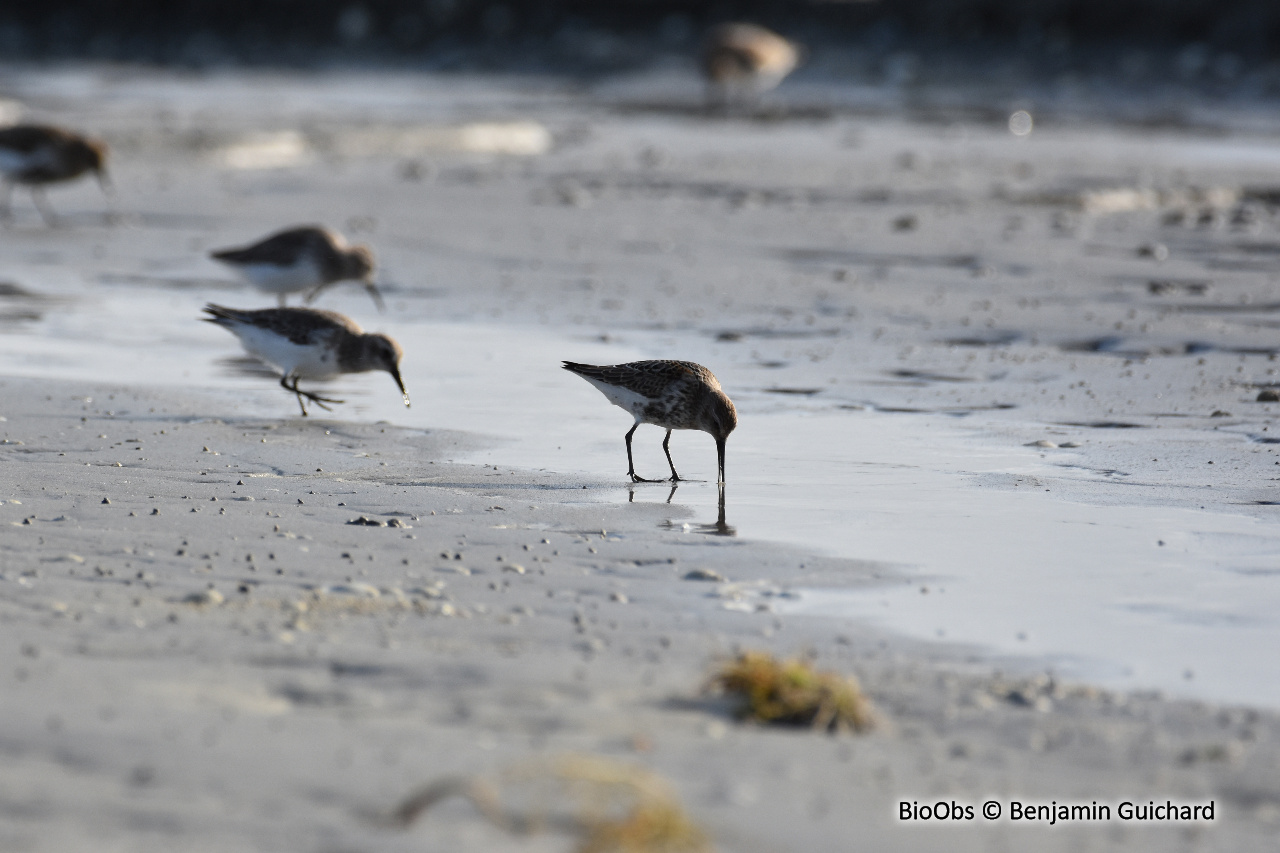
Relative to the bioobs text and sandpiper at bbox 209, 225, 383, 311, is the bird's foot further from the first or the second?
the bioobs text

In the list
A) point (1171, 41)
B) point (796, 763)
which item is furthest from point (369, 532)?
point (1171, 41)

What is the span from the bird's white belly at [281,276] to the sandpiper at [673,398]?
426 centimetres

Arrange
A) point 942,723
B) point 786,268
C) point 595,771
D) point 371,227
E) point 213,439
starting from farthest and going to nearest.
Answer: point 371,227 → point 786,268 → point 213,439 → point 942,723 → point 595,771

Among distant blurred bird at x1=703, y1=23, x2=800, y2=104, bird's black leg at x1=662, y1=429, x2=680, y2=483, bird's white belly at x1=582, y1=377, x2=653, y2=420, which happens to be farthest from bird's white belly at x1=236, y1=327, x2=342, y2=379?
distant blurred bird at x1=703, y1=23, x2=800, y2=104

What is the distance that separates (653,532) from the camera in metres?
6.68

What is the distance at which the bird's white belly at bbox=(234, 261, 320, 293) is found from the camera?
38.3 ft

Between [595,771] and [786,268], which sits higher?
[786,268]

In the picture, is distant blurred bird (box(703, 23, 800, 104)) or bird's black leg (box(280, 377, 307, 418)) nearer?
bird's black leg (box(280, 377, 307, 418))

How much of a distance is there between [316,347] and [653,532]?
3137 mm

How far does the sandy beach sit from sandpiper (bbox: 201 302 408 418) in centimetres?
27

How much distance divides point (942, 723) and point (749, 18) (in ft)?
147

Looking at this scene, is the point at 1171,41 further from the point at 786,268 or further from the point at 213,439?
the point at 213,439

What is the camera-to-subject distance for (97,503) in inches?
264

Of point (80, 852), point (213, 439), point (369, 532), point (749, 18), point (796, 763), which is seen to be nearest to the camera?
point (80, 852)
